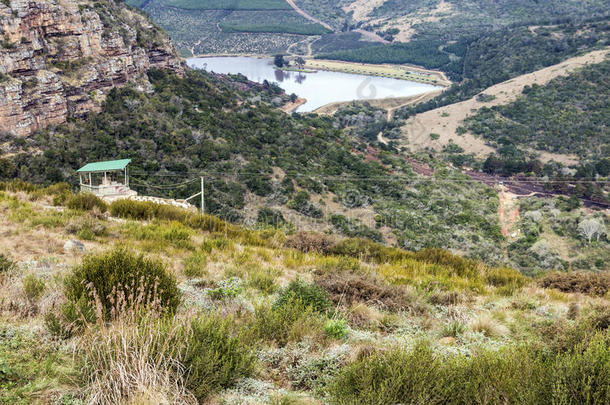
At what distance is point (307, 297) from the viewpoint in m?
4.35

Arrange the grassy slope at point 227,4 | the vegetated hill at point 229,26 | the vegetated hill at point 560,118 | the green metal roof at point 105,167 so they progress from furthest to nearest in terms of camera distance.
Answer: the grassy slope at point 227,4 → the vegetated hill at point 229,26 → the vegetated hill at point 560,118 → the green metal roof at point 105,167

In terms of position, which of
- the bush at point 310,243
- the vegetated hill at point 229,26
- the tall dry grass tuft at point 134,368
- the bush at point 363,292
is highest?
the vegetated hill at point 229,26

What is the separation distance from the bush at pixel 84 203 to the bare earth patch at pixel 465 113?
43608mm

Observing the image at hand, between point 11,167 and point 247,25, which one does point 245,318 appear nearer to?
point 11,167

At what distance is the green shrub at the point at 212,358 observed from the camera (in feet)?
8.48

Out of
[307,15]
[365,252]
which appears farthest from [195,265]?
[307,15]

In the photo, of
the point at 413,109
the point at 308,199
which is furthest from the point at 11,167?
the point at 413,109

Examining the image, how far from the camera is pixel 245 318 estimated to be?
3.73 metres

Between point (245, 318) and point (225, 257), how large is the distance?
248 cm

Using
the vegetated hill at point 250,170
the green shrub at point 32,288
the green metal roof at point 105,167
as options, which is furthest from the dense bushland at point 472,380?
the vegetated hill at point 250,170

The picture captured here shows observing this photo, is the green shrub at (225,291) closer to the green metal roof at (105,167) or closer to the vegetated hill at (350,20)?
the green metal roof at (105,167)

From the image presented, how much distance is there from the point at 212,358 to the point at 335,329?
53.2 inches

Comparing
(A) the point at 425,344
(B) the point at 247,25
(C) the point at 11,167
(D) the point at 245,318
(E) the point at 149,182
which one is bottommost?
(E) the point at 149,182

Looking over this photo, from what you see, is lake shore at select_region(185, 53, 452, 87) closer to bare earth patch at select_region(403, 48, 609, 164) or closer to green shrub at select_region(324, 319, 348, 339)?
bare earth patch at select_region(403, 48, 609, 164)
